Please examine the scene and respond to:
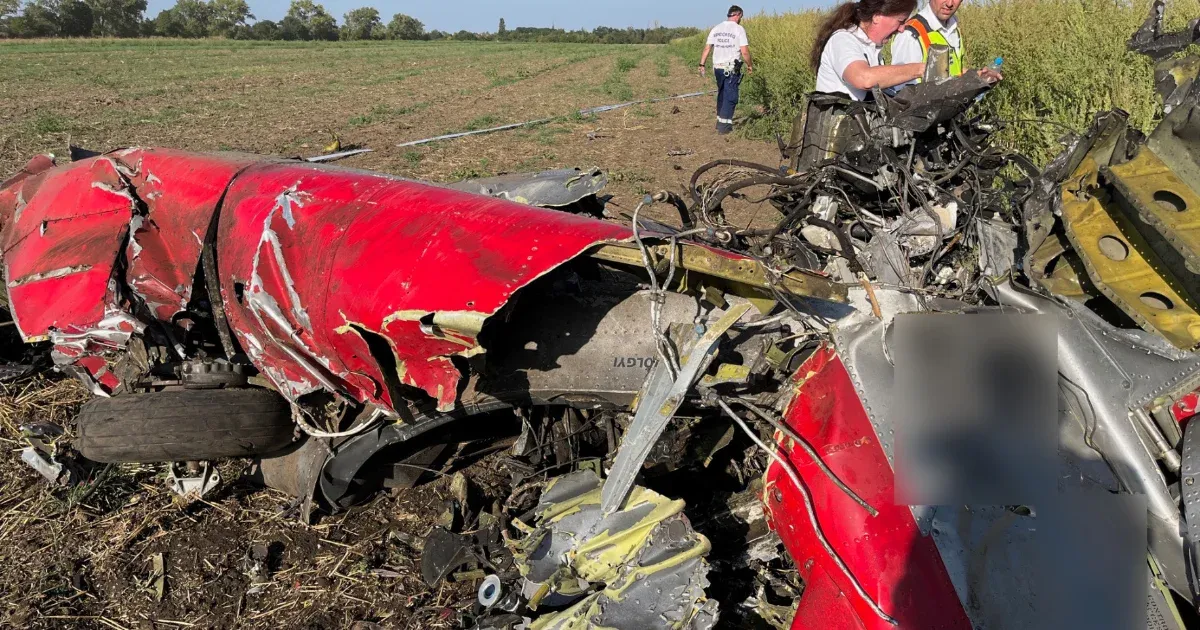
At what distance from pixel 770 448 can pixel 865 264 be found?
127 cm

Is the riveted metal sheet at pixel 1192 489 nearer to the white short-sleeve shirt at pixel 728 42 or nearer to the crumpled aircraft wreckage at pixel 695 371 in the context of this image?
the crumpled aircraft wreckage at pixel 695 371

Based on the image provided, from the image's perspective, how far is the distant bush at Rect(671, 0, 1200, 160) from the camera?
6.00 m

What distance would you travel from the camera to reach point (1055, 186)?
2.24 metres

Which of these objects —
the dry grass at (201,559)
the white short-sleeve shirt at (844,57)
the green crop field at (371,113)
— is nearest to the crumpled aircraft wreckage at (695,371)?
the dry grass at (201,559)

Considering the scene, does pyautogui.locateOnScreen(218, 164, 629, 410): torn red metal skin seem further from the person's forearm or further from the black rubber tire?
the person's forearm

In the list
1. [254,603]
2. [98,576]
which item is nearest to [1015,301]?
[254,603]

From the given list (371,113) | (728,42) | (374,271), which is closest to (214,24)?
(371,113)

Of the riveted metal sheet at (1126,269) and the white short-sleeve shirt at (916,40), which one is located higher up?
the white short-sleeve shirt at (916,40)

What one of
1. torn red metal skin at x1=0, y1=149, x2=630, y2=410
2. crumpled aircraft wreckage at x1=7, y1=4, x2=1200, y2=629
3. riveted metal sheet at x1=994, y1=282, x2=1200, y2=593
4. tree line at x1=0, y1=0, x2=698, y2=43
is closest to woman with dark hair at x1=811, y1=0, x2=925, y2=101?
crumpled aircraft wreckage at x1=7, y1=4, x2=1200, y2=629

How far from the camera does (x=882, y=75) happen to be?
3.84m

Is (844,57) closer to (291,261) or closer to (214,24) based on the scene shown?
(291,261)

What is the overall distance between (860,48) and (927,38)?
2.05 feet

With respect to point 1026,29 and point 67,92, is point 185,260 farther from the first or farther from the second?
point 67,92

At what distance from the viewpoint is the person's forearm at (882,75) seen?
3730 millimetres
